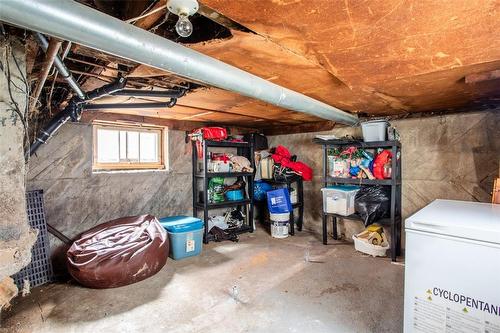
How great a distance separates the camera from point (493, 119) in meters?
2.73

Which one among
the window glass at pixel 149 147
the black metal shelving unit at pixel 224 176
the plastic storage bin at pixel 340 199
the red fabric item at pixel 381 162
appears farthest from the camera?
the black metal shelving unit at pixel 224 176

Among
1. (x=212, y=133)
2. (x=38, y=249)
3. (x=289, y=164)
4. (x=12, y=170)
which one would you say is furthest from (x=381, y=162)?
(x=38, y=249)

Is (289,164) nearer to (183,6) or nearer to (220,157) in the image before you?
(220,157)

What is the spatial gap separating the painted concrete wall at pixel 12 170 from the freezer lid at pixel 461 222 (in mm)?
1854

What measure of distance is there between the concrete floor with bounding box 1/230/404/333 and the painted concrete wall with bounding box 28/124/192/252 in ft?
2.62

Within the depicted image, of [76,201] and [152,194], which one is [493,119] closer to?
[152,194]

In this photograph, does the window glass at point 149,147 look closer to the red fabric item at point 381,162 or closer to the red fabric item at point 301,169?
the red fabric item at point 301,169

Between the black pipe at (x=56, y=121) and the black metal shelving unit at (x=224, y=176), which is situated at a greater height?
the black pipe at (x=56, y=121)

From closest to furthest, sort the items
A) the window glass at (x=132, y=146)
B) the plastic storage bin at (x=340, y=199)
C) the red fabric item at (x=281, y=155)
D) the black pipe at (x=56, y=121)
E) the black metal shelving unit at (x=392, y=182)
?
the black pipe at (x=56, y=121) → the black metal shelving unit at (x=392, y=182) → the plastic storage bin at (x=340, y=199) → the window glass at (x=132, y=146) → the red fabric item at (x=281, y=155)

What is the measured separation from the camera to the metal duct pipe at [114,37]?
79 centimetres

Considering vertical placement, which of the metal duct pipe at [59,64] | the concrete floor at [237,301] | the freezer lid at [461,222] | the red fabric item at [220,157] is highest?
the metal duct pipe at [59,64]

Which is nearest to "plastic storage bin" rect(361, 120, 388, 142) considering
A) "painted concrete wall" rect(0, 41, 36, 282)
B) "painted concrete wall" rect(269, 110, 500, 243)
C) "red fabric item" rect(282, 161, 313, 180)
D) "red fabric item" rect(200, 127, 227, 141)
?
"painted concrete wall" rect(269, 110, 500, 243)

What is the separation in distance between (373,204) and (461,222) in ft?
6.37

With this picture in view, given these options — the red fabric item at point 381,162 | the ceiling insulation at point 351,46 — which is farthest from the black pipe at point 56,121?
the red fabric item at point 381,162
